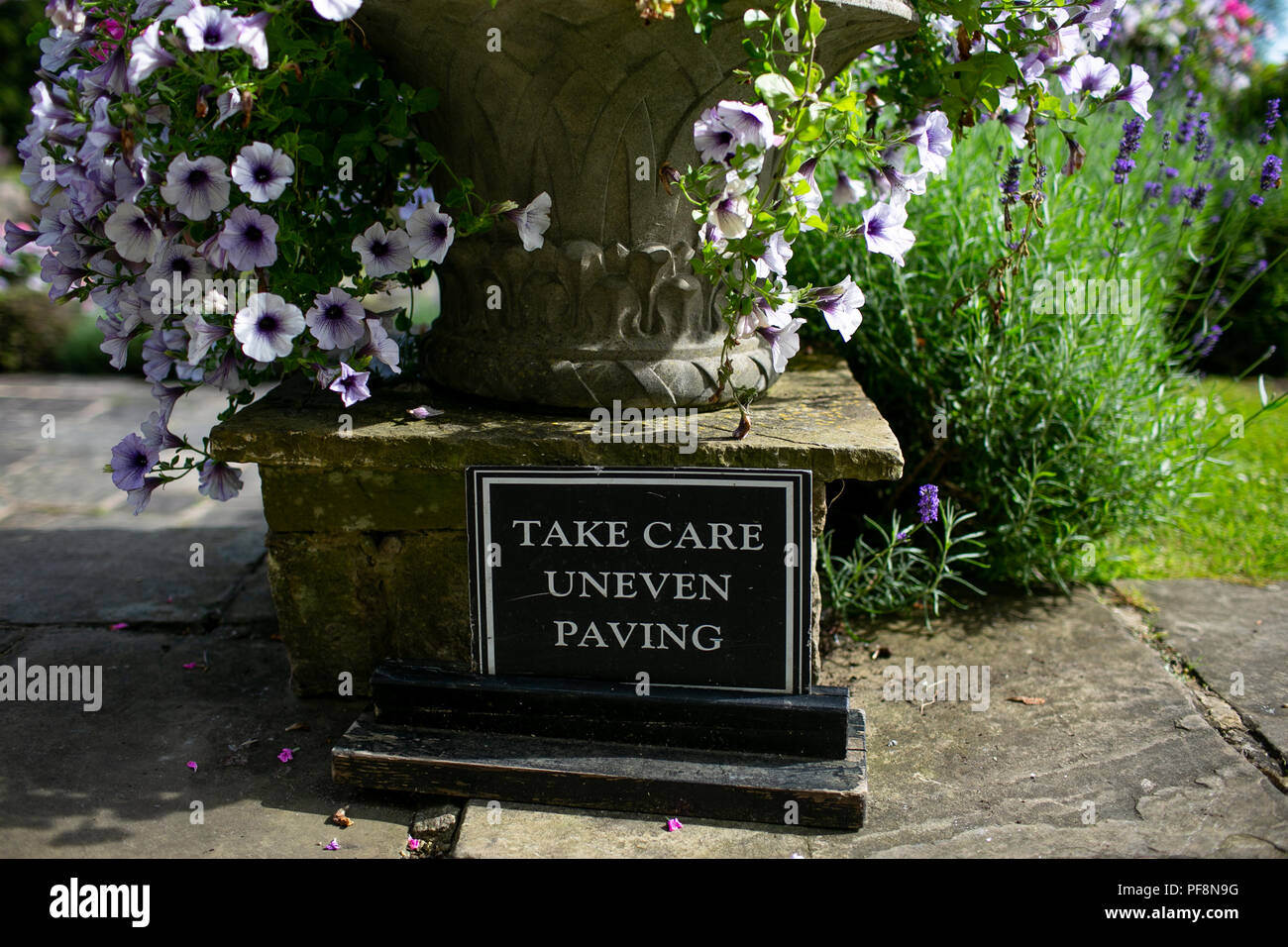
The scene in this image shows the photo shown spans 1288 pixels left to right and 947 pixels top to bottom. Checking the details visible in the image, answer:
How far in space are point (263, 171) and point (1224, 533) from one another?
8.73 feet

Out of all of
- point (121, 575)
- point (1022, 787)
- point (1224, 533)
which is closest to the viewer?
point (1022, 787)

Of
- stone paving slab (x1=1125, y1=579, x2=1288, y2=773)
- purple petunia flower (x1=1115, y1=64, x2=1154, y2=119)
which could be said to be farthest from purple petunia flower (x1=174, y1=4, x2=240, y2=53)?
stone paving slab (x1=1125, y1=579, x2=1288, y2=773)

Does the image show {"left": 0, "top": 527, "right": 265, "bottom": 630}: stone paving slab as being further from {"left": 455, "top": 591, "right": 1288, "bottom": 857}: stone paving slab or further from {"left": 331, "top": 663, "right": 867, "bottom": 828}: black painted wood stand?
{"left": 455, "top": 591, "right": 1288, "bottom": 857}: stone paving slab

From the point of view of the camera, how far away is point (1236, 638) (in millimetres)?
2334

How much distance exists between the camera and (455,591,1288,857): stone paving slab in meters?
1.62

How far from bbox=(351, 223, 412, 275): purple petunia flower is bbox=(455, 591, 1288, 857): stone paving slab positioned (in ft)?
3.12

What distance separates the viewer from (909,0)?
1.90m

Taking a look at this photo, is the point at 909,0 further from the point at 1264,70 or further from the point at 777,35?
the point at 1264,70

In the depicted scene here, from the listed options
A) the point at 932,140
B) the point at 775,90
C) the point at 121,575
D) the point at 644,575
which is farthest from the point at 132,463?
the point at 932,140

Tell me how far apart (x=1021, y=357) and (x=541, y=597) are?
4.25ft

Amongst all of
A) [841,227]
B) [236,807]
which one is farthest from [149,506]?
[841,227]

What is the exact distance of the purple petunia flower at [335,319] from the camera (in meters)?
1.86

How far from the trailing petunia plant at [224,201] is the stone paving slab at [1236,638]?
5.28ft

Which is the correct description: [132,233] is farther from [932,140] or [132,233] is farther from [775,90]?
[932,140]
